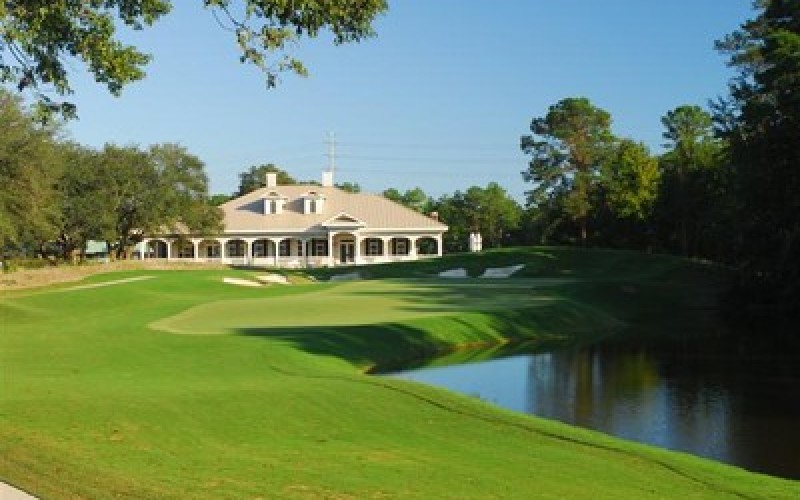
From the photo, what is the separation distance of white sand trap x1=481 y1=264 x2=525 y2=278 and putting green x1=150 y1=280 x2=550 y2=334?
14.6 meters

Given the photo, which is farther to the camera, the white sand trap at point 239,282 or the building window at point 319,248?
the building window at point 319,248

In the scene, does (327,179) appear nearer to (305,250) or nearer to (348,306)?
(305,250)

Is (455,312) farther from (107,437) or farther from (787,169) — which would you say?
(107,437)

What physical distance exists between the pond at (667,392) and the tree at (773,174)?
14322 millimetres

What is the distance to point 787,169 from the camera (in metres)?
42.3

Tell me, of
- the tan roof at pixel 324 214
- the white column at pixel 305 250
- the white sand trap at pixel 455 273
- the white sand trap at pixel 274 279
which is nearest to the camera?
the white sand trap at pixel 274 279

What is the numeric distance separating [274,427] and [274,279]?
42396mm

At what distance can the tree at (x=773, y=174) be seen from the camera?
4147 cm

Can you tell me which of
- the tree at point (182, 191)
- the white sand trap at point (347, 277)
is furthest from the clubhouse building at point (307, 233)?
the white sand trap at point (347, 277)

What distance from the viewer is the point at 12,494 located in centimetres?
707

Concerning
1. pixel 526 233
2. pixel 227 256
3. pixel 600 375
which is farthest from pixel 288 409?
pixel 526 233

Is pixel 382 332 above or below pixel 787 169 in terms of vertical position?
below

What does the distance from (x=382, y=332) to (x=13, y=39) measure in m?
18.5

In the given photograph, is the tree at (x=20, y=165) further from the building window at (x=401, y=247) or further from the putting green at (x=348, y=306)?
the building window at (x=401, y=247)
